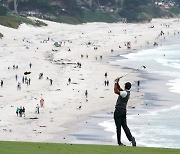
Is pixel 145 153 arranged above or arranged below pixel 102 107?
above

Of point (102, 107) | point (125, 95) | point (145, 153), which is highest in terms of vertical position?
point (125, 95)

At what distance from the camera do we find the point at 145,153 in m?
14.3

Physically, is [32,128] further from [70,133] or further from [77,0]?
[77,0]

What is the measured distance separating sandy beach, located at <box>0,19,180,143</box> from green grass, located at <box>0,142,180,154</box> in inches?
535

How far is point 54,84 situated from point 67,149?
39.8 meters

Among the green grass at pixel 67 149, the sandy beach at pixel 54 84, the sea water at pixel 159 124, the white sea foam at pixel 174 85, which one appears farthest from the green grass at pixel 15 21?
the green grass at pixel 67 149

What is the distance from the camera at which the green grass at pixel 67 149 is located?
14302 millimetres

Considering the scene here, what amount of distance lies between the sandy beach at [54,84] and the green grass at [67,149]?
13.6m

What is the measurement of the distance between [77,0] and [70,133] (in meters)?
167

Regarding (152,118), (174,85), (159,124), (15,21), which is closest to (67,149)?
(159,124)

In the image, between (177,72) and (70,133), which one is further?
(177,72)

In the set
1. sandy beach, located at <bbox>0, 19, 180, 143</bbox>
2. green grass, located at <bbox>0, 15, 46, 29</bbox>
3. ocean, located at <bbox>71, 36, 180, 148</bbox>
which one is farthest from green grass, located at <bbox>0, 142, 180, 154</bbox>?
green grass, located at <bbox>0, 15, 46, 29</bbox>

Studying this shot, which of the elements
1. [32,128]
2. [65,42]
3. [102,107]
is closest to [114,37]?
[65,42]

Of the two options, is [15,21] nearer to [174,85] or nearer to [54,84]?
[54,84]
